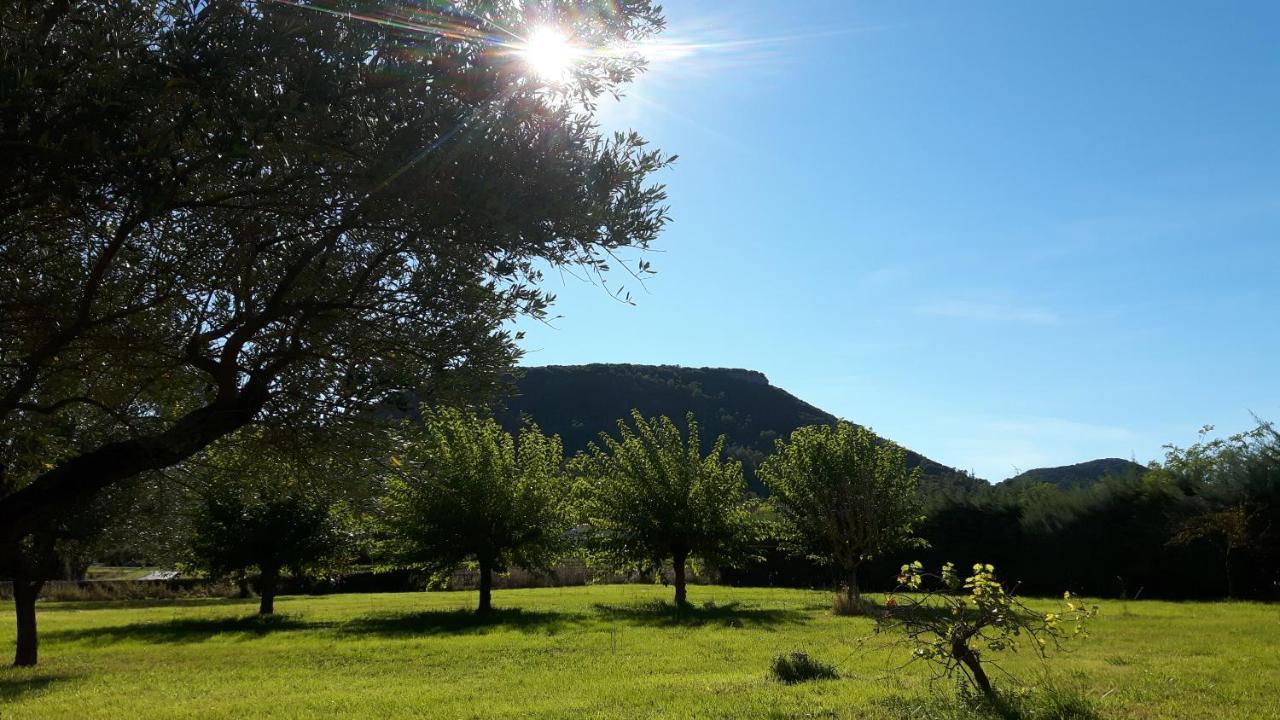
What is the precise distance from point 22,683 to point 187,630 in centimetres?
910

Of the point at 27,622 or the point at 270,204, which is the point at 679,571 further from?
the point at 270,204

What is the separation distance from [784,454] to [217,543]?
18.8 m

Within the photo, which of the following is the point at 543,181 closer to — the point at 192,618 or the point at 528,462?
the point at 528,462

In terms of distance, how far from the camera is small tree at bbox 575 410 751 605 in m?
28.0

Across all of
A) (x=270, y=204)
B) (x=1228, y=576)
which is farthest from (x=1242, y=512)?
(x=270, y=204)

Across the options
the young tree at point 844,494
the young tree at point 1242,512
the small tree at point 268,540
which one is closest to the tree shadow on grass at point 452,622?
the small tree at point 268,540

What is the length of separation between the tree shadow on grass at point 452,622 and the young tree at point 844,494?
28.4 ft

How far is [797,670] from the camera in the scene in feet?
36.5

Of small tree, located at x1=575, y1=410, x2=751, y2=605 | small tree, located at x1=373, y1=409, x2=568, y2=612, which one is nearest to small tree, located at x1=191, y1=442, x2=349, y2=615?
small tree, located at x1=373, y1=409, x2=568, y2=612

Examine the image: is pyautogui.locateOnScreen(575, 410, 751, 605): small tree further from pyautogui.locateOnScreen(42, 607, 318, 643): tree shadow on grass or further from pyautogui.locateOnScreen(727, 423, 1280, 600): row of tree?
pyautogui.locateOnScreen(42, 607, 318, 643): tree shadow on grass

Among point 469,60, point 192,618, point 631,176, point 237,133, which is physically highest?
point 469,60

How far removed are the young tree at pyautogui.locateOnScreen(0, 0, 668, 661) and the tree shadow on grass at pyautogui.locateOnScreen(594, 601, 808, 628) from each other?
15.5 metres

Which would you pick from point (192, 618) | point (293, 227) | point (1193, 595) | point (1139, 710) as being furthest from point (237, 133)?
point (1193, 595)

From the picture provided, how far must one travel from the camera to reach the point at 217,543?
84.7 feet
